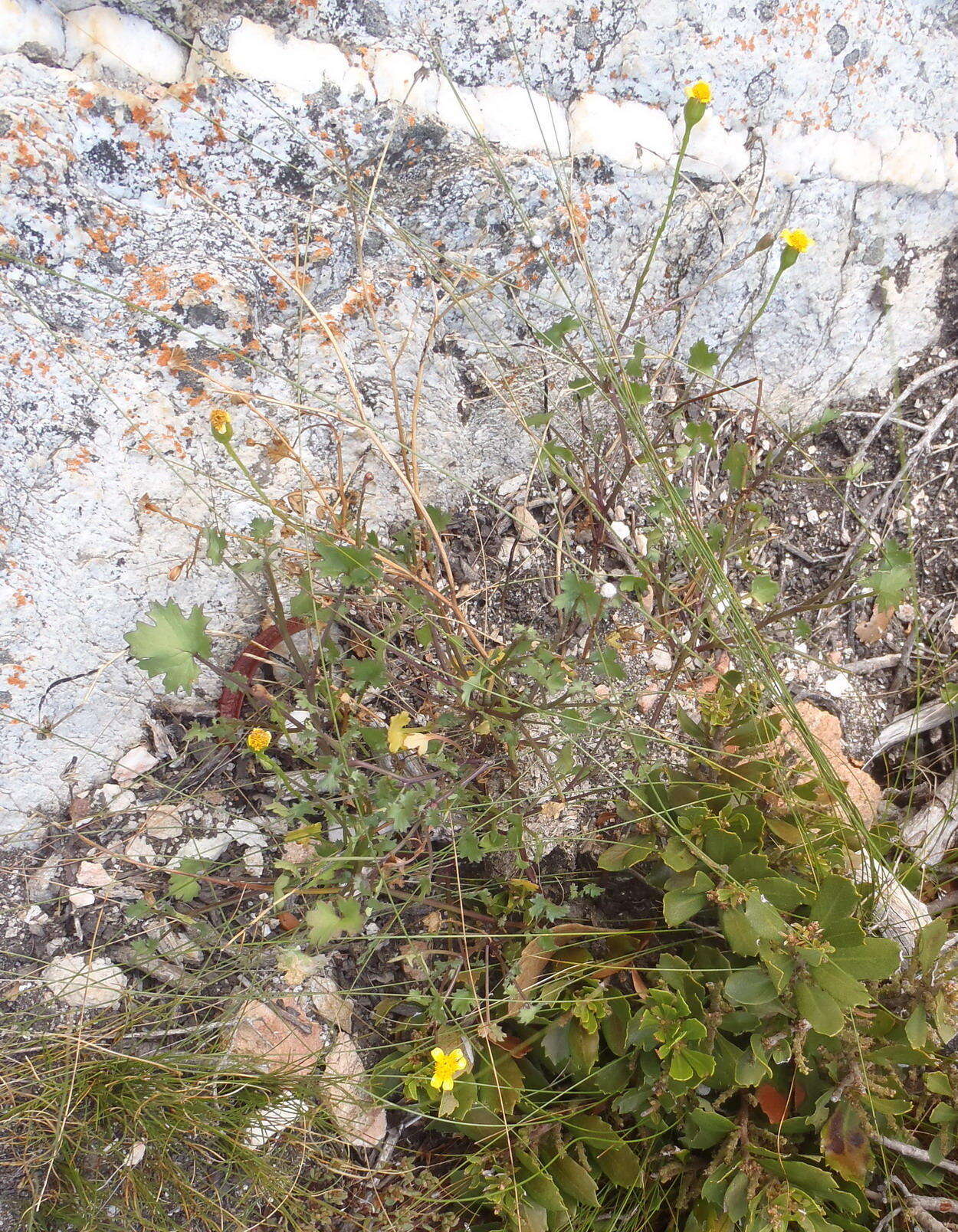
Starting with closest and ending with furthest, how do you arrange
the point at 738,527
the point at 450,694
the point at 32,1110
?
the point at 32,1110
the point at 450,694
the point at 738,527

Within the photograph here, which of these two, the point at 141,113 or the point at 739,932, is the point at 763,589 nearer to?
the point at 739,932

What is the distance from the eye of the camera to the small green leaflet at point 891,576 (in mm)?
1867

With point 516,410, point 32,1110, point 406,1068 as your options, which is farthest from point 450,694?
point 32,1110

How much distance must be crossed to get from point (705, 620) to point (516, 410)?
2.39ft

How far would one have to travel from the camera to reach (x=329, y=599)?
1860 mm

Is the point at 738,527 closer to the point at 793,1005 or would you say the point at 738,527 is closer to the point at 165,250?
the point at 793,1005

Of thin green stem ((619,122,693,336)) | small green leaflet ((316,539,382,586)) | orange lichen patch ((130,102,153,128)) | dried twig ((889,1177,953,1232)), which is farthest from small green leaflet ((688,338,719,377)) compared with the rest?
dried twig ((889,1177,953,1232))

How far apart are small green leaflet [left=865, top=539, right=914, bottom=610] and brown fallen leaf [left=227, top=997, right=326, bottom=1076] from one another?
1.73 metres

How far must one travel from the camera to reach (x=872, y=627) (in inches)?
97.2

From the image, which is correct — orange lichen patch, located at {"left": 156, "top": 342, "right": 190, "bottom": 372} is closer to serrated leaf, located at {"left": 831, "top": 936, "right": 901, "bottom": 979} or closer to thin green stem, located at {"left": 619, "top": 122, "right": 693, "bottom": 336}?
thin green stem, located at {"left": 619, "top": 122, "right": 693, "bottom": 336}

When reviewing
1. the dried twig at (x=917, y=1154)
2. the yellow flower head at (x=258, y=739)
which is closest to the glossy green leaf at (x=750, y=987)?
the dried twig at (x=917, y=1154)

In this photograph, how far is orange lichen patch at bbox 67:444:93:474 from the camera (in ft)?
5.90

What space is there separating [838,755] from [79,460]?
2065 millimetres

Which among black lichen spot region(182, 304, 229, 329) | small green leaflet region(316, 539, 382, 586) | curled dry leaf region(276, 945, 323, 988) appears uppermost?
black lichen spot region(182, 304, 229, 329)
